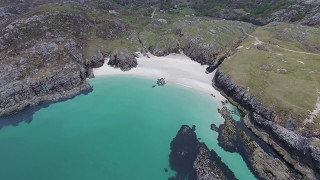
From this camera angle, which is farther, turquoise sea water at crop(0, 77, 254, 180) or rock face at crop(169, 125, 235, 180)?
turquoise sea water at crop(0, 77, 254, 180)

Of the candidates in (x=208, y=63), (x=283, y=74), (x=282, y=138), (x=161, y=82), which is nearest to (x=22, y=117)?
(x=161, y=82)

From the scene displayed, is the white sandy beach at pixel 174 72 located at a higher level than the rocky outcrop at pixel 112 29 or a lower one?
lower

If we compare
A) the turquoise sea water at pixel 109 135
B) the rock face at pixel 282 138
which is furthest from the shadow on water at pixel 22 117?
the rock face at pixel 282 138

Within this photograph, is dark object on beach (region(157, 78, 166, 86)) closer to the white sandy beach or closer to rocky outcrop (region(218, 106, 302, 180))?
the white sandy beach

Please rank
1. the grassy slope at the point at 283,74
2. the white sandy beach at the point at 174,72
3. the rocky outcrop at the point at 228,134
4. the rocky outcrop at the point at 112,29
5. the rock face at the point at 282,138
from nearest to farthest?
the rock face at the point at 282,138, the rocky outcrop at the point at 228,134, the grassy slope at the point at 283,74, the white sandy beach at the point at 174,72, the rocky outcrop at the point at 112,29

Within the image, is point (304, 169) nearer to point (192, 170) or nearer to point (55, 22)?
point (192, 170)

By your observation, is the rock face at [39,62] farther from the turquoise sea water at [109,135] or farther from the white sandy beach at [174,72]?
the white sandy beach at [174,72]

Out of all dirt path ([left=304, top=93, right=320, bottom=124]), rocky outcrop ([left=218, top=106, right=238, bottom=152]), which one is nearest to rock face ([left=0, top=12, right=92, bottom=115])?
rocky outcrop ([left=218, top=106, right=238, bottom=152])
